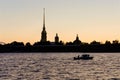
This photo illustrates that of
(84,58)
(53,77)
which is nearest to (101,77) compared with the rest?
(53,77)

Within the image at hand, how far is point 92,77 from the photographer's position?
72.0m

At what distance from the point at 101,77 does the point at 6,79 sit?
1216cm

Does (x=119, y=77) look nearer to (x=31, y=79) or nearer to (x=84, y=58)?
(x=31, y=79)

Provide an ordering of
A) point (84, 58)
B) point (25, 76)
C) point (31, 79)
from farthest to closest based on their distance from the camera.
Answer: point (84, 58)
point (25, 76)
point (31, 79)

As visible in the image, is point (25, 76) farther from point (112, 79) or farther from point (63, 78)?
point (112, 79)

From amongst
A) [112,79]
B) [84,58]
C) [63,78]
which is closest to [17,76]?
[63,78]

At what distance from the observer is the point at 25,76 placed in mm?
73750

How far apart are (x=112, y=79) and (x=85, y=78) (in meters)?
3.44

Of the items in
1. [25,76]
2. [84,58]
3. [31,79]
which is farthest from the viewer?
[84,58]

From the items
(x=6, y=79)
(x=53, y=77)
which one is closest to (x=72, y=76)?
(x=53, y=77)

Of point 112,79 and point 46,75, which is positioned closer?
point 112,79

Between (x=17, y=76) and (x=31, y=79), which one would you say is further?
(x=17, y=76)

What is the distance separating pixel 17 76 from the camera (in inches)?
2923

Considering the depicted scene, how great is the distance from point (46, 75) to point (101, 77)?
7.96 metres
